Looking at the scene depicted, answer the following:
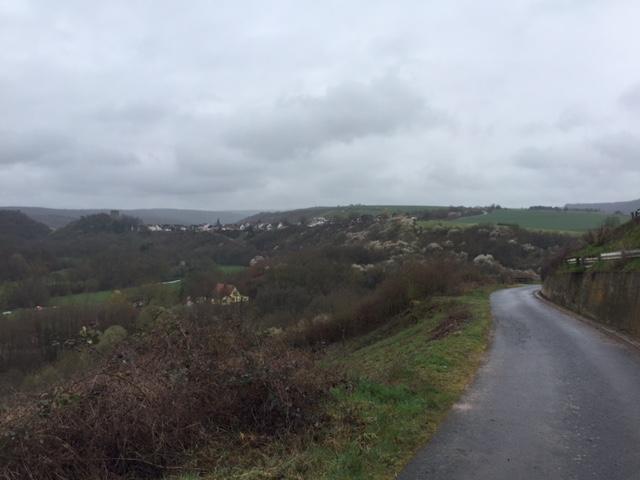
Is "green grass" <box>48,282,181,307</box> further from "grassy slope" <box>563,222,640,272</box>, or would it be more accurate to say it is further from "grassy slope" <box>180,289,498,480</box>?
"grassy slope" <box>180,289,498,480</box>

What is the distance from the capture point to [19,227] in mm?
132375

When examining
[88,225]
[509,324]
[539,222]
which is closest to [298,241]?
[539,222]

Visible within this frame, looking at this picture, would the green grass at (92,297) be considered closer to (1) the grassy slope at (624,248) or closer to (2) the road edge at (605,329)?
(2) the road edge at (605,329)

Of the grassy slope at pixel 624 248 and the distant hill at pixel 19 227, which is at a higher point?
the grassy slope at pixel 624 248

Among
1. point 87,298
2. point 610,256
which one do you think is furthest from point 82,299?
point 610,256

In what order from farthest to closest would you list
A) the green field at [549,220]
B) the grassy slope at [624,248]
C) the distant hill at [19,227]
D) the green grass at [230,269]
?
the distant hill at [19,227] < the green field at [549,220] < the green grass at [230,269] < the grassy slope at [624,248]

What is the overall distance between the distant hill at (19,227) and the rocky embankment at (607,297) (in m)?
124

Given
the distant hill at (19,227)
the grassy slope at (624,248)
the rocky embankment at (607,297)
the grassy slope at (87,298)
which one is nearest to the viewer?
the rocky embankment at (607,297)

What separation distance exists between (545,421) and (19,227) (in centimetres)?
14678

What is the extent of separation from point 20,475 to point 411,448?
13.0ft

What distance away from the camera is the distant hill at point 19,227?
413 ft

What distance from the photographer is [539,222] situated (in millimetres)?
97312

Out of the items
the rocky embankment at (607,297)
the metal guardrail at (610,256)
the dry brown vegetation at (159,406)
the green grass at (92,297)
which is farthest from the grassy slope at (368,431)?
the green grass at (92,297)

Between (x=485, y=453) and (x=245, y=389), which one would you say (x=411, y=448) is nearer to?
(x=485, y=453)
